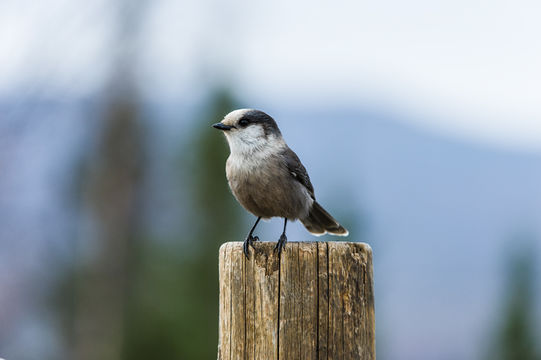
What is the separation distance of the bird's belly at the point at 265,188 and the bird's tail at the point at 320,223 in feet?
1.84

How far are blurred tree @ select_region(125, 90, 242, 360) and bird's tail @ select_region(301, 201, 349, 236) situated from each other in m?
12.8

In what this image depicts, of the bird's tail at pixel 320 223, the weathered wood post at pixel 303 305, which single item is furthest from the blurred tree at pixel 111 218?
the weathered wood post at pixel 303 305

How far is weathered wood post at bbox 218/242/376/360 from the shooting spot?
3.75m

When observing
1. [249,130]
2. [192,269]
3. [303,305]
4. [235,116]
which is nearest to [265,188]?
[249,130]

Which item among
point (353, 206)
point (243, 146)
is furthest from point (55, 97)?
point (353, 206)

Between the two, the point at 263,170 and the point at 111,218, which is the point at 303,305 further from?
the point at 111,218

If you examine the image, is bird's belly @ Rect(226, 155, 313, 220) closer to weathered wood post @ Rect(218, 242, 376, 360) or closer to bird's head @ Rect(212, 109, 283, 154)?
bird's head @ Rect(212, 109, 283, 154)

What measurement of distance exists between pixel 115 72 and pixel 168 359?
1005 centimetres

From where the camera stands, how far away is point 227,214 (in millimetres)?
20891

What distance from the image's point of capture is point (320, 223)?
257 inches

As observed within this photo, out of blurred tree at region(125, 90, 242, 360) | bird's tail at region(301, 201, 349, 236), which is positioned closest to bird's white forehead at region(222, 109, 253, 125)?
bird's tail at region(301, 201, 349, 236)

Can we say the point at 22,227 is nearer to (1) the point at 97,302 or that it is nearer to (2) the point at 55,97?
(2) the point at 55,97

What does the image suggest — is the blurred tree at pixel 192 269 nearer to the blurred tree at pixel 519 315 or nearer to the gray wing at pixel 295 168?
the gray wing at pixel 295 168

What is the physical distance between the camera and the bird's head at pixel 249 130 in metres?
5.91
